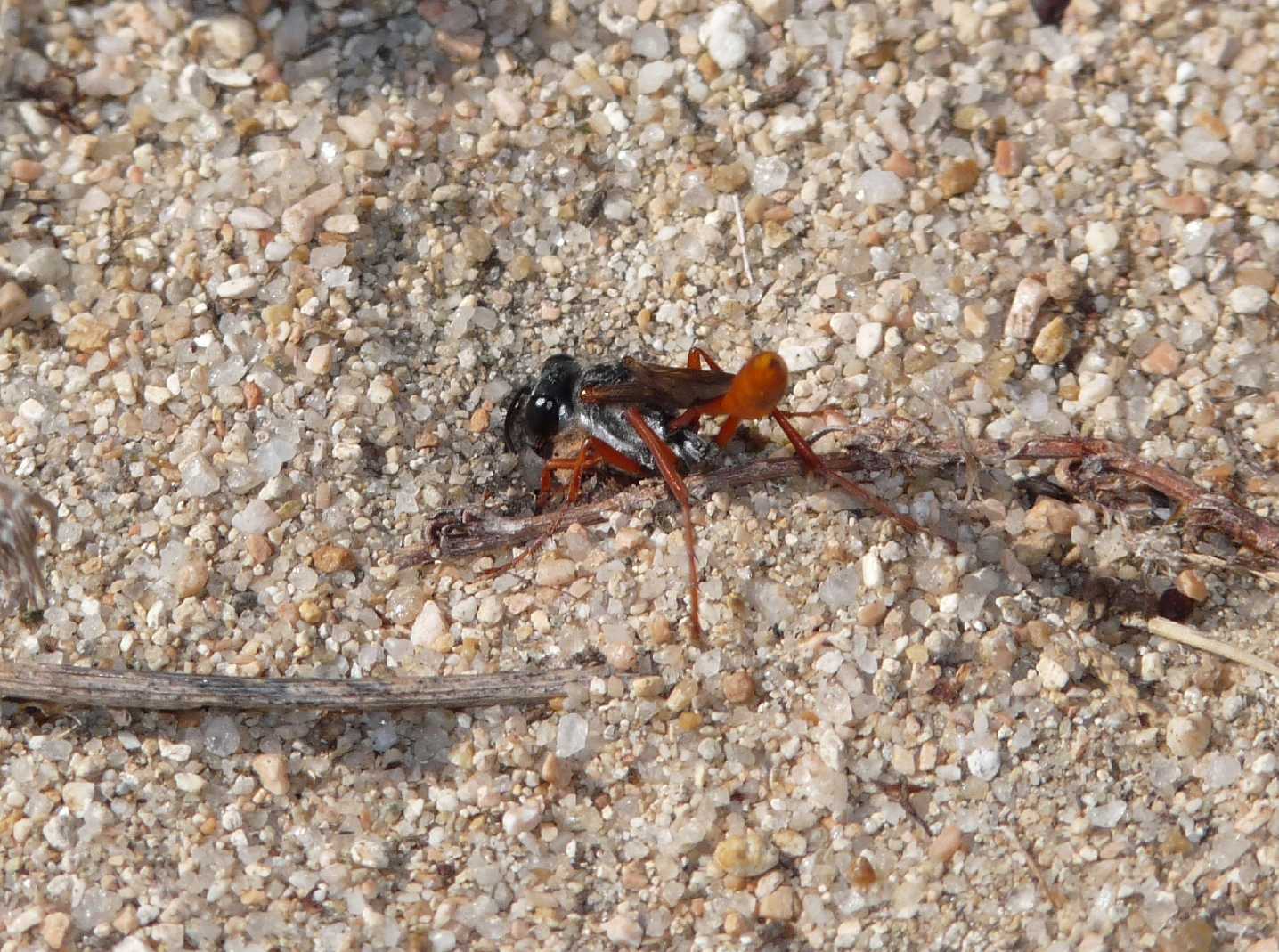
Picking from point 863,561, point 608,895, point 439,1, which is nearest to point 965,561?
point 863,561

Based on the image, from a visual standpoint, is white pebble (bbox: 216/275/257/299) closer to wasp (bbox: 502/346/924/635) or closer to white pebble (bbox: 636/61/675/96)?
wasp (bbox: 502/346/924/635)

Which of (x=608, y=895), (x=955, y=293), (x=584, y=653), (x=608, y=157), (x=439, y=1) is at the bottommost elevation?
(x=608, y=895)

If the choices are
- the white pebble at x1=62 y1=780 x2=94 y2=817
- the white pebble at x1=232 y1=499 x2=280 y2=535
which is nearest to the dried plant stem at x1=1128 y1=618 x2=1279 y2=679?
the white pebble at x1=232 y1=499 x2=280 y2=535

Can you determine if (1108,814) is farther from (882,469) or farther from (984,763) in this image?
(882,469)

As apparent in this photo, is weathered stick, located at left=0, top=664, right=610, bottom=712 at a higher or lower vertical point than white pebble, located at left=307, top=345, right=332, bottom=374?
lower

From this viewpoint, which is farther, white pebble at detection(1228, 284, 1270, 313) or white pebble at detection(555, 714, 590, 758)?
white pebble at detection(1228, 284, 1270, 313)

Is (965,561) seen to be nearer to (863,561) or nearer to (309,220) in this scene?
(863,561)

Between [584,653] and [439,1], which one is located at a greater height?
[439,1]
